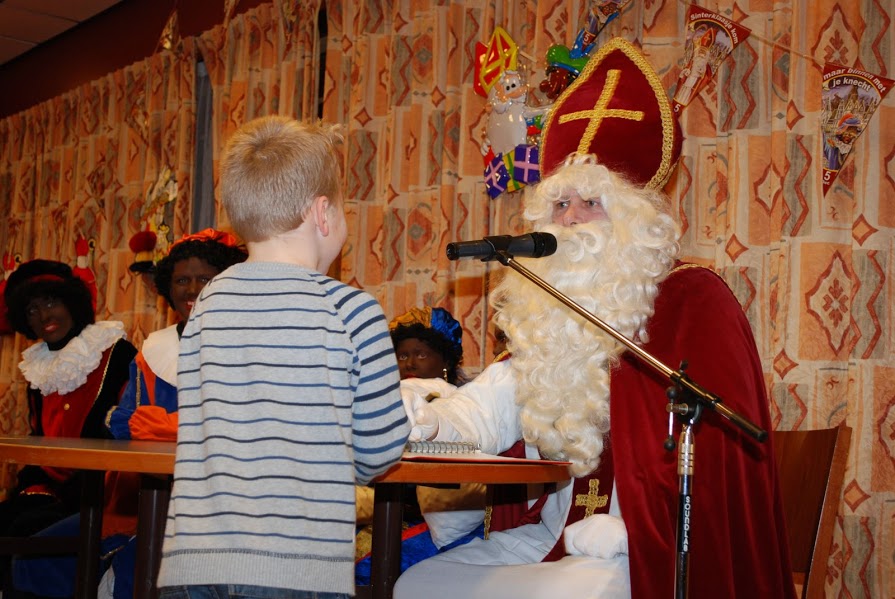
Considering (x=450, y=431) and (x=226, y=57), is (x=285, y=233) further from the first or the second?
(x=226, y=57)

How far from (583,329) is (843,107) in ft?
5.12

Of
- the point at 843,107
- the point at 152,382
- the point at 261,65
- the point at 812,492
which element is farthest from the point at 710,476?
the point at 261,65

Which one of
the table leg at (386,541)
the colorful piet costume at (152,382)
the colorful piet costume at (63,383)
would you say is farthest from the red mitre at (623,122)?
the colorful piet costume at (63,383)

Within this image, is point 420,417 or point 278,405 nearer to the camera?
point 278,405

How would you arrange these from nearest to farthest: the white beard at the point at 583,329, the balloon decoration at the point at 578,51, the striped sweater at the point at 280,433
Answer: the striped sweater at the point at 280,433, the white beard at the point at 583,329, the balloon decoration at the point at 578,51

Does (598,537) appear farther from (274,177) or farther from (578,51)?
(578,51)

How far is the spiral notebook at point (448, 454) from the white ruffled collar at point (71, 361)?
9.14 feet

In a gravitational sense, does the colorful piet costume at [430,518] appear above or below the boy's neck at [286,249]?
below

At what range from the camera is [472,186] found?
4.95 metres

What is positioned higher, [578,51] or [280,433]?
[578,51]

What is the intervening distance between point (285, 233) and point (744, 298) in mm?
2472

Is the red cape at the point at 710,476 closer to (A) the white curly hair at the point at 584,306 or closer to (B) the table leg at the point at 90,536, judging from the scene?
(A) the white curly hair at the point at 584,306

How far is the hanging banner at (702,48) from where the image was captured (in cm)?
388

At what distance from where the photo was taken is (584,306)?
282 centimetres
